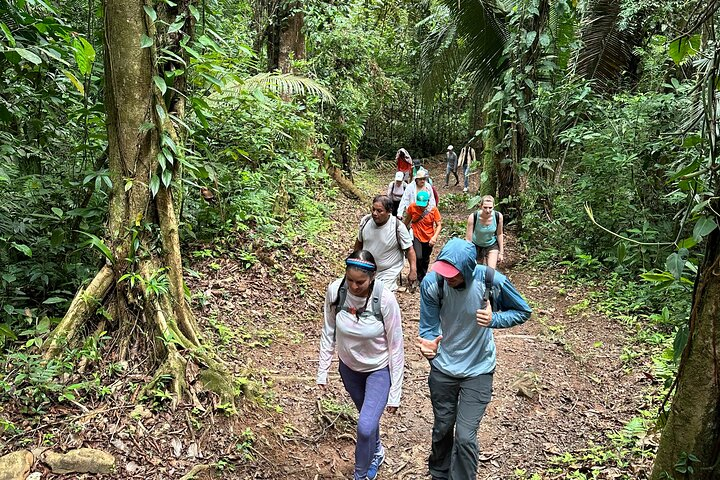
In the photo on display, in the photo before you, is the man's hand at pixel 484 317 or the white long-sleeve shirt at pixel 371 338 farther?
the white long-sleeve shirt at pixel 371 338

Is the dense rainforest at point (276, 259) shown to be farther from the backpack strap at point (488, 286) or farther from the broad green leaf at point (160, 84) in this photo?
the backpack strap at point (488, 286)

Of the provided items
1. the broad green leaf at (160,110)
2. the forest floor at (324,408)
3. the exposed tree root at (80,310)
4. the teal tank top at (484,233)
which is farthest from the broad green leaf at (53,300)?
the teal tank top at (484,233)

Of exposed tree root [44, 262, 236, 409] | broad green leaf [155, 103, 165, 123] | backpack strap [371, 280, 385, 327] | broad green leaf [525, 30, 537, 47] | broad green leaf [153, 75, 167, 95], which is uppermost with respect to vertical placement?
broad green leaf [525, 30, 537, 47]

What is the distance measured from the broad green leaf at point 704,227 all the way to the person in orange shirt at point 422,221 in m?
5.01

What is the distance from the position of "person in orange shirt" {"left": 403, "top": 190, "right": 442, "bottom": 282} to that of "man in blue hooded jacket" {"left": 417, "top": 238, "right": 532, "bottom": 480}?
3846 mm

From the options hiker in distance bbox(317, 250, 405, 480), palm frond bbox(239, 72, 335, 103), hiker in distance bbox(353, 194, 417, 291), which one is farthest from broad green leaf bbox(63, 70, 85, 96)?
palm frond bbox(239, 72, 335, 103)

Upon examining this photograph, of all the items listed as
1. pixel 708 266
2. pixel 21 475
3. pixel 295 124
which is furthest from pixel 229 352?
pixel 295 124

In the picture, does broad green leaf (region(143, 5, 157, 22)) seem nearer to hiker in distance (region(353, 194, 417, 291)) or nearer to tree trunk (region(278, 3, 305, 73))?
hiker in distance (region(353, 194, 417, 291))

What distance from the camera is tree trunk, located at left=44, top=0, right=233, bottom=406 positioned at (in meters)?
4.03

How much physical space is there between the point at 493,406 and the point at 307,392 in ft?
6.22

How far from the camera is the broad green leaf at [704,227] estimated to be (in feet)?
7.96

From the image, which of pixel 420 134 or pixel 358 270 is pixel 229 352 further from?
pixel 420 134

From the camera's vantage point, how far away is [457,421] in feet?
11.6

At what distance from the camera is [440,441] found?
3.73m
